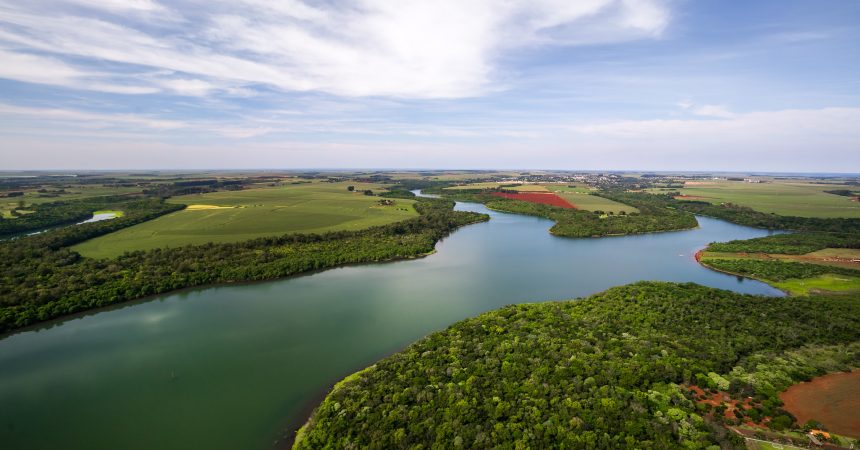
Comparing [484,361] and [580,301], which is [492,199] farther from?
[484,361]

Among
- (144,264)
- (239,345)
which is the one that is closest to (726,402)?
(239,345)

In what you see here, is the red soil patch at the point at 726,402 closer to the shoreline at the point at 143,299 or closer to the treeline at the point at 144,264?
the shoreline at the point at 143,299

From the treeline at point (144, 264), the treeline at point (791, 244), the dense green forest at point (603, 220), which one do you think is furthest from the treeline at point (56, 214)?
the treeline at point (791, 244)

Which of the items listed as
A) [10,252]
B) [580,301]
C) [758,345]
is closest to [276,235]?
[10,252]

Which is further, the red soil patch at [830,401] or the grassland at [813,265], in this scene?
the grassland at [813,265]

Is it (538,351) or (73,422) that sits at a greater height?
(538,351)
